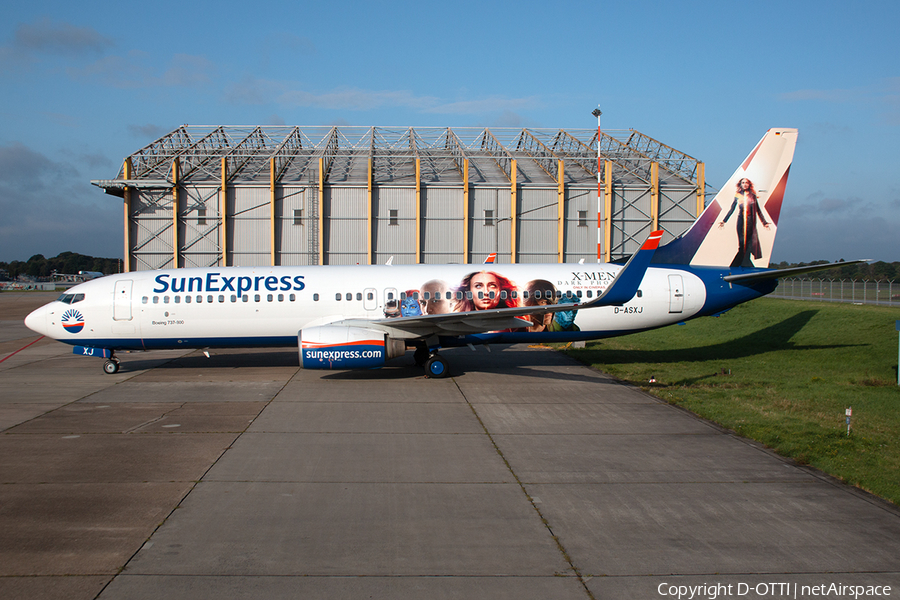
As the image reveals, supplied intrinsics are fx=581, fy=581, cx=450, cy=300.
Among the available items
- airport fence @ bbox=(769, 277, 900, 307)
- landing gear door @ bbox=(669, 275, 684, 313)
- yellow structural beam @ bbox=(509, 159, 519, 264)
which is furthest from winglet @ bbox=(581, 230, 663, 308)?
airport fence @ bbox=(769, 277, 900, 307)

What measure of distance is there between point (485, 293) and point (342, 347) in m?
4.85

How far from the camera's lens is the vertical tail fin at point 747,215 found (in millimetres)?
19547

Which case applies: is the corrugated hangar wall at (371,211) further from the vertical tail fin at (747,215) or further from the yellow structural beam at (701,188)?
the vertical tail fin at (747,215)

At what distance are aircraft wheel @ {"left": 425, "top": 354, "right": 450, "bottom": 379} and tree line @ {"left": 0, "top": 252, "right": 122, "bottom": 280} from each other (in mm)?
180213

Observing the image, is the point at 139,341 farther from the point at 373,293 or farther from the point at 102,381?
the point at 373,293

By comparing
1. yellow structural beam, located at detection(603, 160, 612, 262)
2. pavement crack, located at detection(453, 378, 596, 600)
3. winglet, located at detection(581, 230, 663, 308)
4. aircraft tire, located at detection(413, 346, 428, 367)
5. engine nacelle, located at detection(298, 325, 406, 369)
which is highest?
yellow structural beam, located at detection(603, 160, 612, 262)

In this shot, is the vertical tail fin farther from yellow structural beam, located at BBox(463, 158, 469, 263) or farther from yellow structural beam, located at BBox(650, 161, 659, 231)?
yellow structural beam, located at BBox(463, 158, 469, 263)

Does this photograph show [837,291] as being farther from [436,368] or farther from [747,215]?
[436,368]

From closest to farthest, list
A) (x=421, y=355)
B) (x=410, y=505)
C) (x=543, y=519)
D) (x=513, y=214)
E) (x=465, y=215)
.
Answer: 1. (x=543, y=519)
2. (x=410, y=505)
3. (x=421, y=355)
4. (x=465, y=215)
5. (x=513, y=214)

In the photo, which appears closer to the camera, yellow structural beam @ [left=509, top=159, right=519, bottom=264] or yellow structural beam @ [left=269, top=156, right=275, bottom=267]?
yellow structural beam @ [left=269, top=156, right=275, bottom=267]

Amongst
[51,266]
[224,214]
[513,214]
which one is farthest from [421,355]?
[51,266]

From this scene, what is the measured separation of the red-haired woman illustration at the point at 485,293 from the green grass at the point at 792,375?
12.9 ft

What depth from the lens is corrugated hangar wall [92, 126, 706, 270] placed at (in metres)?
34.2

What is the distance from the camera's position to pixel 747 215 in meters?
19.8
